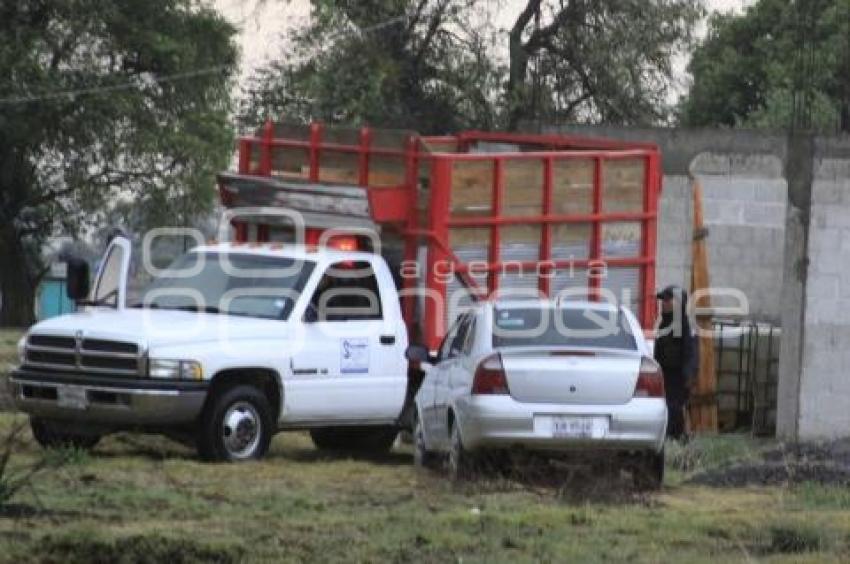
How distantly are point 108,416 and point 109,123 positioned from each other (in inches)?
1028

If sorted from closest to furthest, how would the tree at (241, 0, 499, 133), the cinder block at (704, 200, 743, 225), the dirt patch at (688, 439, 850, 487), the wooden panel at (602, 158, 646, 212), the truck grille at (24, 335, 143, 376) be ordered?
the dirt patch at (688, 439, 850, 487), the truck grille at (24, 335, 143, 376), the wooden panel at (602, 158, 646, 212), the cinder block at (704, 200, 743, 225), the tree at (241, 0, 499, 133)

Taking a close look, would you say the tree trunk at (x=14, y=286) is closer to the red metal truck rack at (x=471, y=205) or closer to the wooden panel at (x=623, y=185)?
the red metal truck rack at (x=471, y=205)

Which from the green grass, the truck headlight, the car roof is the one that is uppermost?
the car roof

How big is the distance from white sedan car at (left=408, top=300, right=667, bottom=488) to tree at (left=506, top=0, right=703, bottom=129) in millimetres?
21524

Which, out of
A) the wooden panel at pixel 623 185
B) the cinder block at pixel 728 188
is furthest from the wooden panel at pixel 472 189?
the cinder block at pixel 728 188

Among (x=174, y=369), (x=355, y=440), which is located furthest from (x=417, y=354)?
(x=355, y=440)

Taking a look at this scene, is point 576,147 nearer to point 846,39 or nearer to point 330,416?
point 330,416

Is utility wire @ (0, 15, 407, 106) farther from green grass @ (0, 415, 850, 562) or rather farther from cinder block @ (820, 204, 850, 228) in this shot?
green grass @ (0, 415, 850, 562)

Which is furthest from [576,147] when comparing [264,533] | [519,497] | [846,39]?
[846,39]

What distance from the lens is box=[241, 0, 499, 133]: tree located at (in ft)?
117

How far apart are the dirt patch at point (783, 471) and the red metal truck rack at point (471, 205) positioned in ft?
8.94

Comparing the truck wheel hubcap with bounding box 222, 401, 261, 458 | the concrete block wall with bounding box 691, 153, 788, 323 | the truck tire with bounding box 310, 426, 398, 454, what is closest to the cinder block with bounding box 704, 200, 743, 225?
the concrete block wall with bounding box 691, 153, 788, 323

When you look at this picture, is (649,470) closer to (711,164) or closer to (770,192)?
(711,164)

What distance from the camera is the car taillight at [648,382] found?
14.2m
